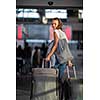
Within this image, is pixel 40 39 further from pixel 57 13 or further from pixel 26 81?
pixel 26 81

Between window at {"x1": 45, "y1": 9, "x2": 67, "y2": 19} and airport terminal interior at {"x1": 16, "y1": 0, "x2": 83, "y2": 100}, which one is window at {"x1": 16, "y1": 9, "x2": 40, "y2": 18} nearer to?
airport terminal interior at {"x1": 16, "y1": 0, "x2": 83, "y2": 100}

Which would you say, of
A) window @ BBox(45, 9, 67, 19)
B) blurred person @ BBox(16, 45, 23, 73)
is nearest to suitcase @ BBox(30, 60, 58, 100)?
blurred person @ BBox(16, 45, 23, 73)

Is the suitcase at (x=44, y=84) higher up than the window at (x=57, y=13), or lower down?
lower down

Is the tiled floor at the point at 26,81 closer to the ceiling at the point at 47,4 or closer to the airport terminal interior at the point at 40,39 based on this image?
the airport terminal interior at the point at 40,39

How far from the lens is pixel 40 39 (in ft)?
23.0

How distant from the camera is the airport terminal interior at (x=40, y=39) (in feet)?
21.0

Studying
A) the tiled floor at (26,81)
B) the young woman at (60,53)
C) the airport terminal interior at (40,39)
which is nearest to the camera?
the tiled floor at (26,81)

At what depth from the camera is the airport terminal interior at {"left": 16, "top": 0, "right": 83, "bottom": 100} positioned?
6.39 m

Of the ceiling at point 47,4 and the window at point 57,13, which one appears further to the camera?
the window at point 57,13

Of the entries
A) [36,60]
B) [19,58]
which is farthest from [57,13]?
[19,58]

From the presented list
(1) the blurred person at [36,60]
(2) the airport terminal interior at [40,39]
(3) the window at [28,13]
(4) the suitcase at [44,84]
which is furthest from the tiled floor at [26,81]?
(3) the window at [28,13]
